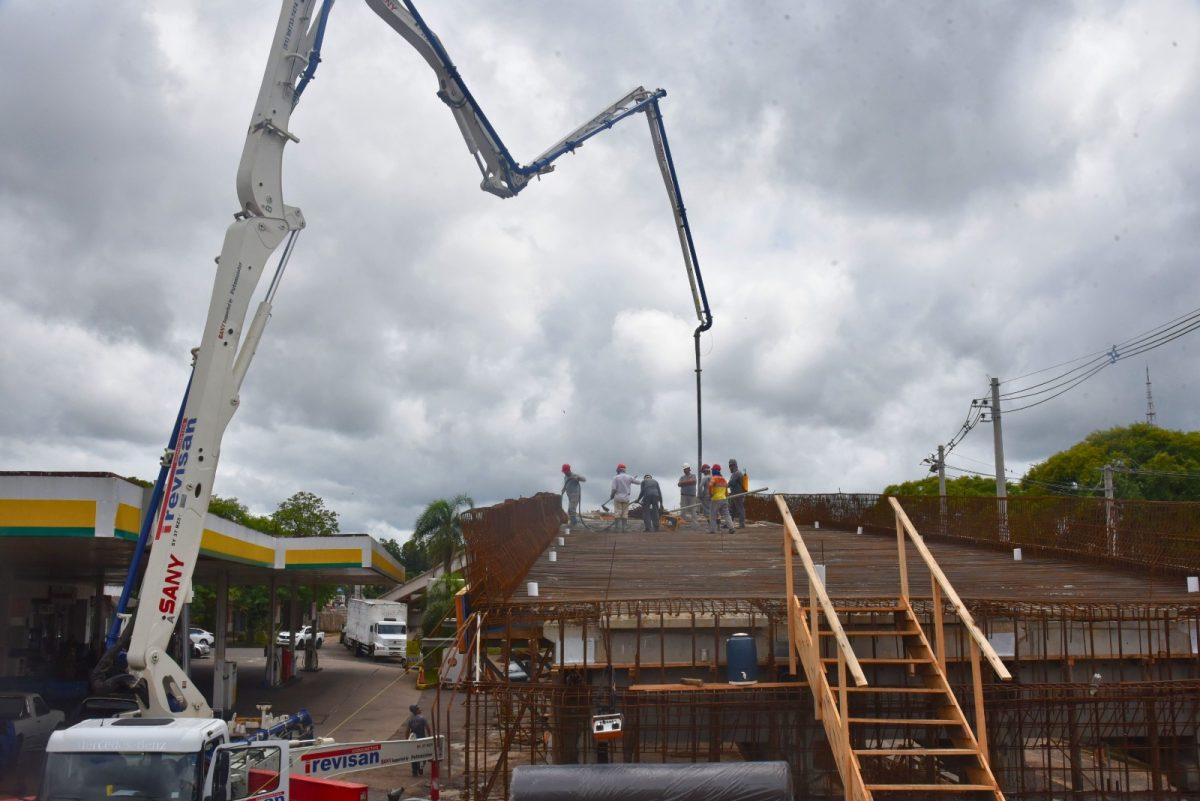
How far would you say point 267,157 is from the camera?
13922 millimetres

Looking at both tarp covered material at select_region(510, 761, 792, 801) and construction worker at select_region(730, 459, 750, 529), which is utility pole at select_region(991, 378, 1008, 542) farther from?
tarp covered material at select_region(510, 761, 792, 801)

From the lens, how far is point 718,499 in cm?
2300

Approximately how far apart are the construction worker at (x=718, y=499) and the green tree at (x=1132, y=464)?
122 feet

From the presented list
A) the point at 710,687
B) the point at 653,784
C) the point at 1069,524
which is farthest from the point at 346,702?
the point at 653,784

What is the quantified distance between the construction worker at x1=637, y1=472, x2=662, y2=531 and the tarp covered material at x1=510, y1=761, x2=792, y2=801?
47.6 feet

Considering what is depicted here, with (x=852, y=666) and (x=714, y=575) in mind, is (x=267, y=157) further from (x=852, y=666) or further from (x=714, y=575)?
(x=852, y=666)

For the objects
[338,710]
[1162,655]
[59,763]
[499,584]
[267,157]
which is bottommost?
[338,710]

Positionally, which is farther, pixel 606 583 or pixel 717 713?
pixel 606 583

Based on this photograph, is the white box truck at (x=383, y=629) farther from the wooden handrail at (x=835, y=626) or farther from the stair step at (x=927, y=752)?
the stair step at (x=927, y=752)

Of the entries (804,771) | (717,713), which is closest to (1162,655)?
(804,771)

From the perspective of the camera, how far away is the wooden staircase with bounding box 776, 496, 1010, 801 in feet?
29.8

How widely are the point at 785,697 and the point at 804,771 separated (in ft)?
2.67

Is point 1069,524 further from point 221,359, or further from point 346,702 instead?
point 346,702

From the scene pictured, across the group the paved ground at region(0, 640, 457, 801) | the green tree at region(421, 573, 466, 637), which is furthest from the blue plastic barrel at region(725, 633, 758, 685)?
the green tree at region(421, 573, 466, 637)
